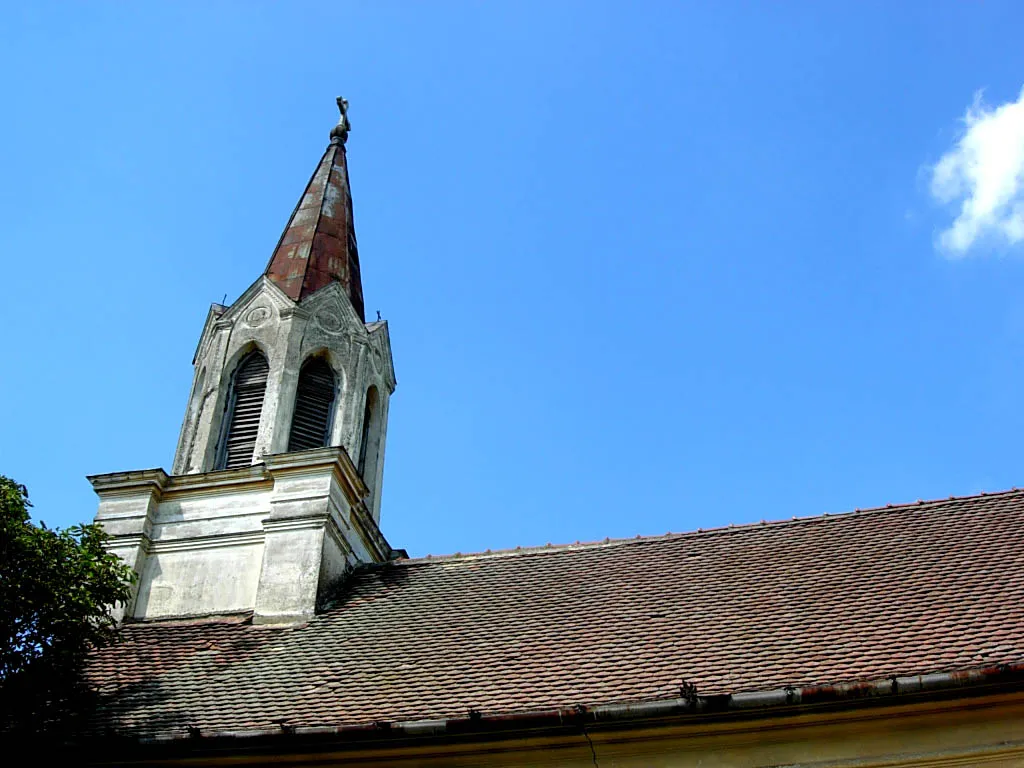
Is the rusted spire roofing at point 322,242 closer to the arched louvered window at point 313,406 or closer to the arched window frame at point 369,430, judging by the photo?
the arched louvered window at point 313,406

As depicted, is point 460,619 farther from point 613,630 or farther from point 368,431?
point 368,431

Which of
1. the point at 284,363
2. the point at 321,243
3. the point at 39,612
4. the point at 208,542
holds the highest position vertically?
the point at 321,243

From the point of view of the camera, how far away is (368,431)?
1727cm

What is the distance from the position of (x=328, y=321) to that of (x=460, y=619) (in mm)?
6422

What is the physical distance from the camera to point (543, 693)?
9703mm

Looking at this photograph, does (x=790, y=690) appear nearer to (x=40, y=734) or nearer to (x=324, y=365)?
(x=40, y=734)

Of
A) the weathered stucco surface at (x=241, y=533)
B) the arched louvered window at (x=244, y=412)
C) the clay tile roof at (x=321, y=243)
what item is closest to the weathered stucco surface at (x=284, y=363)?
the arched louvered window at (x=244, y=412)

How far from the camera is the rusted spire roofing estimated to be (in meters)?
17.8

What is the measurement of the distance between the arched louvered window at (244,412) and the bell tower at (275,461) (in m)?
0.02

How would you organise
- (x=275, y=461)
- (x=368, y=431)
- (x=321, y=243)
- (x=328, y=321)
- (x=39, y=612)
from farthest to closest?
(x=321, y=243)
(x=368, y=431)
(x=328, y=321)
(x=275, y=461)
(x=39, y=612)

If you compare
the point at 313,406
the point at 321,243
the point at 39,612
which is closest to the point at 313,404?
the point at 313,406

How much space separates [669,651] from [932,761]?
255cm

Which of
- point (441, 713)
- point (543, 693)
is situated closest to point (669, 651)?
point (543, 693)

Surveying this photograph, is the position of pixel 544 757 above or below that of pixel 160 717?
below
